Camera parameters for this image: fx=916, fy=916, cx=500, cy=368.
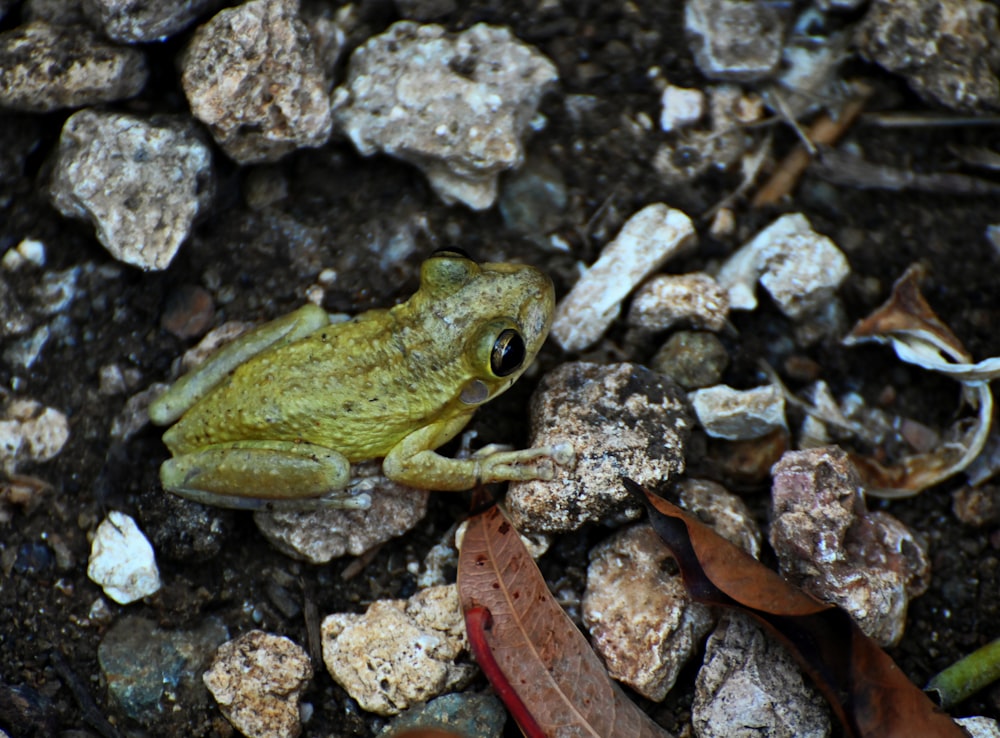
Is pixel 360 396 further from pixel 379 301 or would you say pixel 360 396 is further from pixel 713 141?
pixel 713 141

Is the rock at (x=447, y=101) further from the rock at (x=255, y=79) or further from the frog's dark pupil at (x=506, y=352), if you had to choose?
the frog's dark pupil at (x=506, y=352)

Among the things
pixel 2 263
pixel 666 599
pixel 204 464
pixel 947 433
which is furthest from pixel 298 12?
pixel 947 433

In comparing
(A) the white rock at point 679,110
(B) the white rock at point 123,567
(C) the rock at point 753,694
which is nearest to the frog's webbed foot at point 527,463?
(C) the rock at point 753,694

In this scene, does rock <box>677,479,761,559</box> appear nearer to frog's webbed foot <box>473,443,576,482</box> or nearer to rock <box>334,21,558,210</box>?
frog's webbed foot <box>473,443,576,482</box>

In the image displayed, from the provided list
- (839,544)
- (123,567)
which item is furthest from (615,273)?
(123,567)

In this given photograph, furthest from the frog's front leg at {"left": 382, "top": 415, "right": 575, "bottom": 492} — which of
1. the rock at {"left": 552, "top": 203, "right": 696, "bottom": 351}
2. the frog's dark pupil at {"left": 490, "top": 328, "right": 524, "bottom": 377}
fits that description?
the rock at {"left": 552, "top": 203, "right": 696, "bottom": 351}

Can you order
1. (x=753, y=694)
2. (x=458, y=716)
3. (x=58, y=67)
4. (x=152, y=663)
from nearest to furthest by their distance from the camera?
1. (x=753, y=694)
2. (x=458, y=716)
3. (x=152, y=663)
4. (x=58, y=67)
